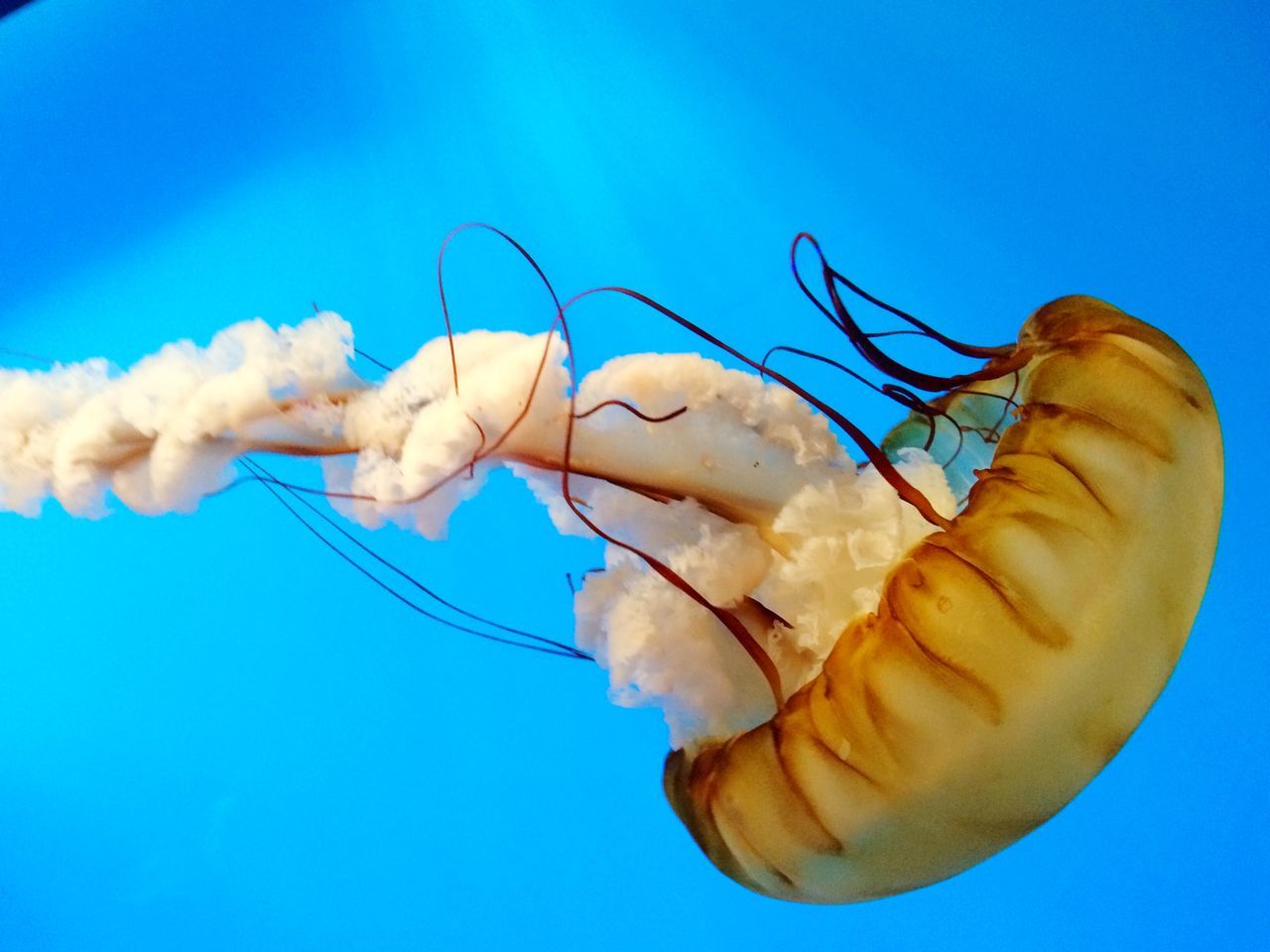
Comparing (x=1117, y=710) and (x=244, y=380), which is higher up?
(x=244, y=380)

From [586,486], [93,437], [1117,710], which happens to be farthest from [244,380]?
[1117,710]

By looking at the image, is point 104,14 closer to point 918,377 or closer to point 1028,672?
point 918,377

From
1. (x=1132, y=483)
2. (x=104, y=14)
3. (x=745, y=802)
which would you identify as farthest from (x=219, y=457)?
(x=104, y=14)

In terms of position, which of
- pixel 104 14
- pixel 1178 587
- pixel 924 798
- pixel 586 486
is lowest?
pixel 924 798

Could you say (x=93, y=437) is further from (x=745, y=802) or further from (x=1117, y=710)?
(x=1117, y=710)

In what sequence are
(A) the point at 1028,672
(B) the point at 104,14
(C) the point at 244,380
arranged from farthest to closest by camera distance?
(B) the point at 104,14, (C) the point at 244,380, (A) the point at 1028,672

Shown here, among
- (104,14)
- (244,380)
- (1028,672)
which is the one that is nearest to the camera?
(1028,672)

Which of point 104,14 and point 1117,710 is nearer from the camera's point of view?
point 1117,710
